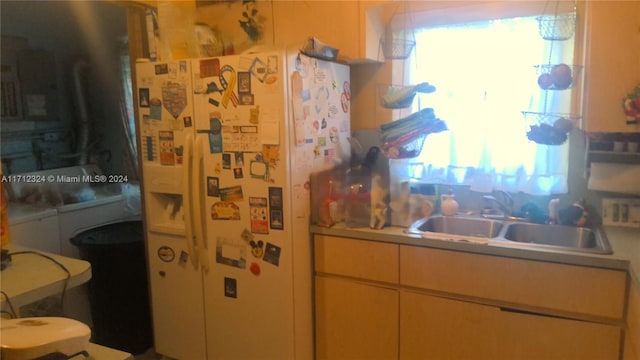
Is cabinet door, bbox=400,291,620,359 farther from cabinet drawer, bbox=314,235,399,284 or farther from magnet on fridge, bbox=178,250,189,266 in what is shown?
magnet on fridge, bbox=178,250,189,266

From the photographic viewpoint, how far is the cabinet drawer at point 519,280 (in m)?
1.65

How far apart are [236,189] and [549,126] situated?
1.46 meters

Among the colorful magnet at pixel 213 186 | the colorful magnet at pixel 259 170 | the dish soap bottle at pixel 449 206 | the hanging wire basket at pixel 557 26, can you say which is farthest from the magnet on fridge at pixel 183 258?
the hanging wire basket at pixel 557 26

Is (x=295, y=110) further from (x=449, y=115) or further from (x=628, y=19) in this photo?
(x=628, y=19)

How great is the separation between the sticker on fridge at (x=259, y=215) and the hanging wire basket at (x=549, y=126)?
127 centimetres

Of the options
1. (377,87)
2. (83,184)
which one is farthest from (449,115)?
(83,184)

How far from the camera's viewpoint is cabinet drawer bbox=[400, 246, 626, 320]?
5.41 feet

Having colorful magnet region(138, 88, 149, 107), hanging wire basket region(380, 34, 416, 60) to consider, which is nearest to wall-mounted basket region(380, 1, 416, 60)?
hanging wire basket region(380, 34, 416, 60)

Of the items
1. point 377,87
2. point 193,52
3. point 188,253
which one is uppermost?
point 193,52

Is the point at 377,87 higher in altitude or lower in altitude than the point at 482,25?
lower

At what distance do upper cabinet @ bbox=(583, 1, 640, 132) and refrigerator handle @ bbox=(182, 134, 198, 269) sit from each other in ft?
5.87

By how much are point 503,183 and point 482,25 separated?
2.63 feet

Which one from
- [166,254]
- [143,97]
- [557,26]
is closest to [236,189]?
[166,254]

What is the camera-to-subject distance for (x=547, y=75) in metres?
2.03
